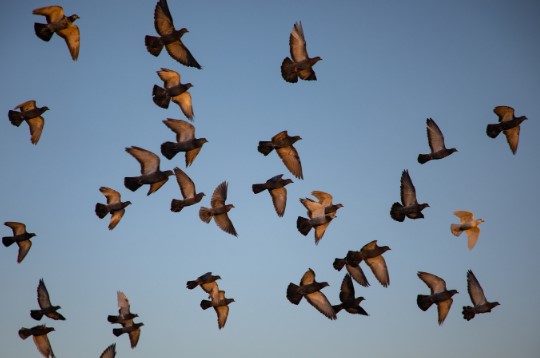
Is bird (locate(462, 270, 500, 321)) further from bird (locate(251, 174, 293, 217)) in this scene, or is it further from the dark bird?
the dark bird

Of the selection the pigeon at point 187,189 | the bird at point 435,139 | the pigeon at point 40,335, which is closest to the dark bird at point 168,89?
the pigeon at point 187,189

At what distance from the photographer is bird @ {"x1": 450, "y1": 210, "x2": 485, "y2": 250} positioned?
2589cm

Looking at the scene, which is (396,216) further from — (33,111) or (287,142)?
(33,111)

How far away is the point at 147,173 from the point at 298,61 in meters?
5.72

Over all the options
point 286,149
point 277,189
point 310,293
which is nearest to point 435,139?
point 286,149

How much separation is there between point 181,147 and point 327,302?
6477 millimetres

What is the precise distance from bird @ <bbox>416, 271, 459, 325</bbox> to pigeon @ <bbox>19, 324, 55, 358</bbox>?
38.1ft

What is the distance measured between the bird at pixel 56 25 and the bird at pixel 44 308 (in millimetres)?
7561

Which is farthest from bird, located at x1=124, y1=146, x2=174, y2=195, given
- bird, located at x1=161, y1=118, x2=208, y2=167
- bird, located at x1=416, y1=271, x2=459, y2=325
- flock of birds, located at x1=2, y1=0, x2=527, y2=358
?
bird, located at x1=416, y1=271, x2=459, y2=325

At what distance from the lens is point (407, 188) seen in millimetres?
25125

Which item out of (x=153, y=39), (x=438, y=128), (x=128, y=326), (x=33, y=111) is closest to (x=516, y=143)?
(x=438, y=128)

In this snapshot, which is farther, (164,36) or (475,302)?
(475,302)

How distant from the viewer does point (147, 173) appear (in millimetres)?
25219

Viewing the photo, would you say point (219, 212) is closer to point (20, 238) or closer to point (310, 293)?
point (310, 293)
